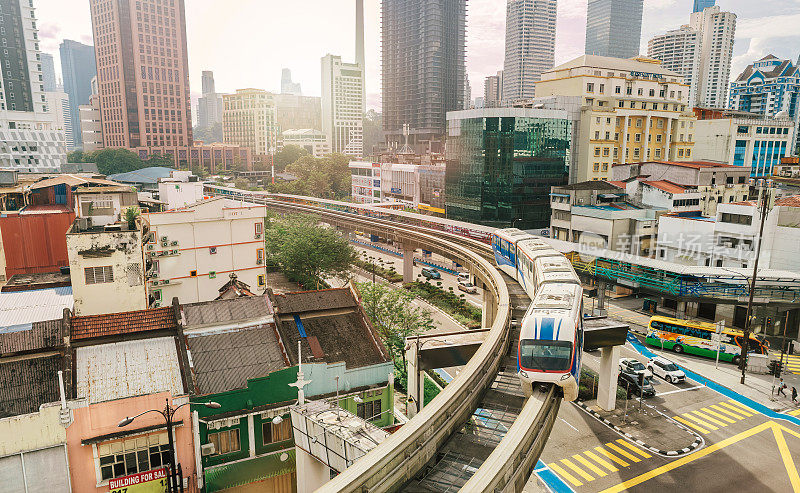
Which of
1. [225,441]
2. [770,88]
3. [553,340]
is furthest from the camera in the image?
[770,88]

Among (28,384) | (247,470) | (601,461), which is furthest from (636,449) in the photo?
(28,384)

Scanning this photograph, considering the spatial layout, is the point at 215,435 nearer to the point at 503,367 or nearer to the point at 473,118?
the point at 503,367

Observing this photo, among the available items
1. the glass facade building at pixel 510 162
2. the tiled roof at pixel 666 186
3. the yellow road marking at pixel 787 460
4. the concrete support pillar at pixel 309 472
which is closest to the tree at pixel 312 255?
the glass facade building at pixel 510 162

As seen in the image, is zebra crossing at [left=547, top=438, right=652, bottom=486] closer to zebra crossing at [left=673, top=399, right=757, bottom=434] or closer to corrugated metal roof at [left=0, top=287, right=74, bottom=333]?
zebra crossing at [left=673, top=399, right=757, bottom=434]

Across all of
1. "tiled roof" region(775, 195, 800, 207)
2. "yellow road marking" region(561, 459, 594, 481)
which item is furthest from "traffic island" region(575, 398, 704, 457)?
"tiled roof" region(775, 195, 800, 207)

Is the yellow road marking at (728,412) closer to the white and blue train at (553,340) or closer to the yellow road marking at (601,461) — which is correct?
the yellow road marking at (601,461)

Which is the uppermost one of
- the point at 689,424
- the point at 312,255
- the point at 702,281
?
the point at 702,281

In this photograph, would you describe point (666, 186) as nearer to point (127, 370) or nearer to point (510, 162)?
point (510, 162)
